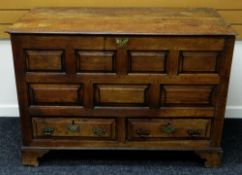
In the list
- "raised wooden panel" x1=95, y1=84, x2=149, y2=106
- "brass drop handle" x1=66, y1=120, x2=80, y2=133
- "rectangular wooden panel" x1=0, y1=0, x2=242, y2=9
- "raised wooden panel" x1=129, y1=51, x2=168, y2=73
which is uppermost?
"rectangular wooden panel" x1=0, y1=0, x2=242, y2=9

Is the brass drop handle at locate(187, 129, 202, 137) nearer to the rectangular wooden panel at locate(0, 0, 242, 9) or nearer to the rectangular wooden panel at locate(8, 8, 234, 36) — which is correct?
the rectangular wooden panel at locate(8, 8, 234, 36)

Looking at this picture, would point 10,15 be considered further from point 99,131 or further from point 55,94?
point 99,131

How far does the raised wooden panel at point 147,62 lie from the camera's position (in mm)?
1758

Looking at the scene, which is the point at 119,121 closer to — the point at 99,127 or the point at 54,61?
A: the point at 99,127

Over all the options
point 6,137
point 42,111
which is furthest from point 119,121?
point 6,137

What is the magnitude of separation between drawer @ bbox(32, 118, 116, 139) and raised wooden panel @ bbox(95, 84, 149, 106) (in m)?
0.11

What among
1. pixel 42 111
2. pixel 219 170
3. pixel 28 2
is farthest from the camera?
pixel 28 2

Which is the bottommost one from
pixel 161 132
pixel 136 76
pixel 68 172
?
pixel 68 172

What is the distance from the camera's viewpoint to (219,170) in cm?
201

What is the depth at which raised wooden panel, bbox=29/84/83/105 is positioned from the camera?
6.02 ft

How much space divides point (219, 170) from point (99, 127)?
675mm

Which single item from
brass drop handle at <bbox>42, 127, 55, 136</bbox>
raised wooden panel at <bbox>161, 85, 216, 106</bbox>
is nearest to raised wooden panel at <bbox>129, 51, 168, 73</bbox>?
raised wooden panel at <bbox>161, 85, 216, 106</bbox>

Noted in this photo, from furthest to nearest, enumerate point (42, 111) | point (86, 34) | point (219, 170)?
1. point (219, 170)
2. point (42, 111)
3. point (86, 34)

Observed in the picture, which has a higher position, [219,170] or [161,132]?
[161,132]
